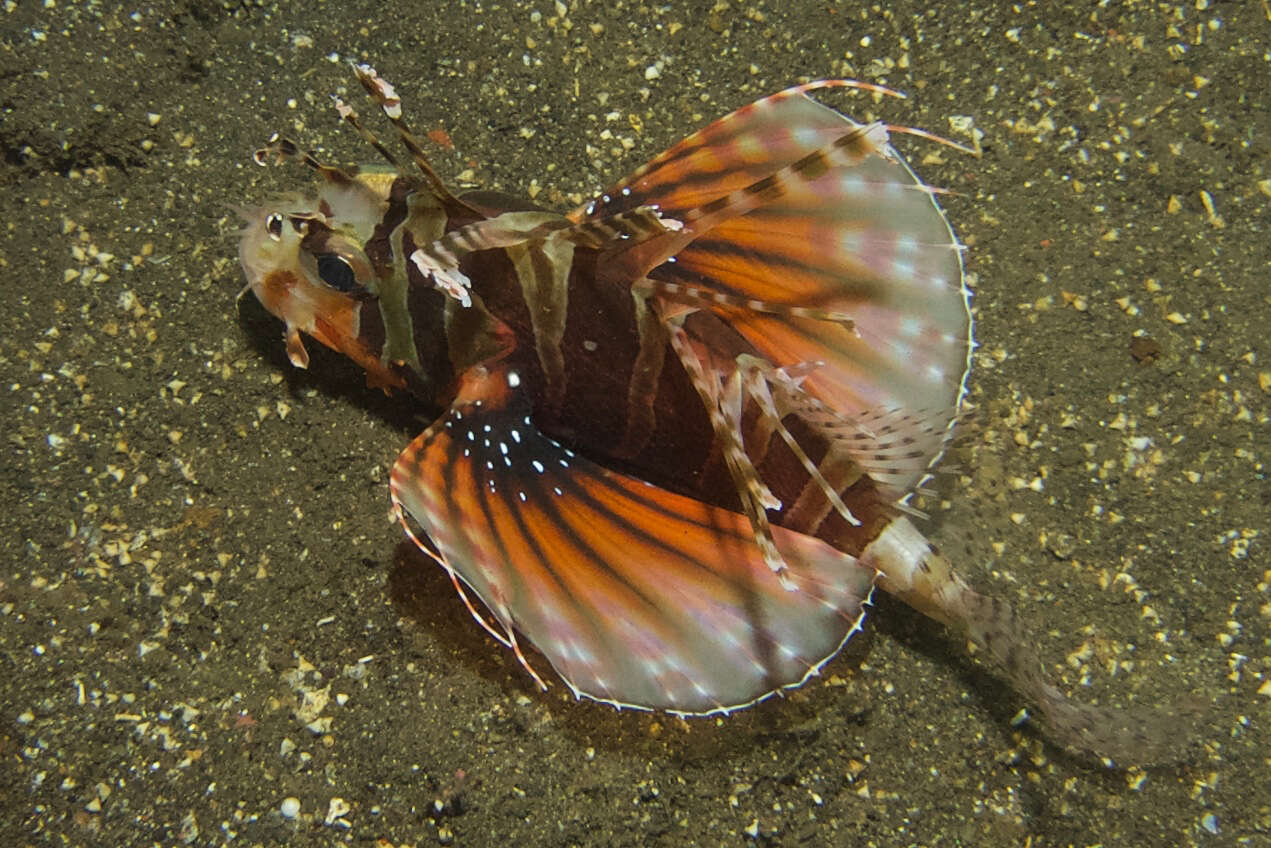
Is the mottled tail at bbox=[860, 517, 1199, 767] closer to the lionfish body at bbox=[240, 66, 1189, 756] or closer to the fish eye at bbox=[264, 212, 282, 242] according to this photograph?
the lionfish body at bbox=[240, 66, 1189, 756]

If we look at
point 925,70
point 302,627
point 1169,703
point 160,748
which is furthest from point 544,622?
point 925,70

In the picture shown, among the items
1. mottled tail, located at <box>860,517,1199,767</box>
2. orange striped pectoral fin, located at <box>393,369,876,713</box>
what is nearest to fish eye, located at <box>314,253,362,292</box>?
orange striped pectoral fin, located at <box>393,369,876,713</box>

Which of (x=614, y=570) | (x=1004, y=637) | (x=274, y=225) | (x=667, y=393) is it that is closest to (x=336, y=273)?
(x=274, y=225)

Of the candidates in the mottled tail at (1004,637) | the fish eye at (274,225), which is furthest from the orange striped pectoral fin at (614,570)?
the fish eye at (274,225)

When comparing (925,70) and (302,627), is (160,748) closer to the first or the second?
(302,627)

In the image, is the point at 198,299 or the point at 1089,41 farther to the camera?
the point at 1089,41

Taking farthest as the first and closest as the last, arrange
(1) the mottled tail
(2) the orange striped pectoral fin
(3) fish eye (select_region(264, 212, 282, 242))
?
(1) the mottled tail → (3) fish eye (select_region(264, 212, 282, 242)) → (2) the orange striped pectoral fin

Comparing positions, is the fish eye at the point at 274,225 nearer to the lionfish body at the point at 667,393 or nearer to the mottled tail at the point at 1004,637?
the lionfish body at the point at 667,393

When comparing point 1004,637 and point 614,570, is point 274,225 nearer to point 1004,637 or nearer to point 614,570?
point 614,570
